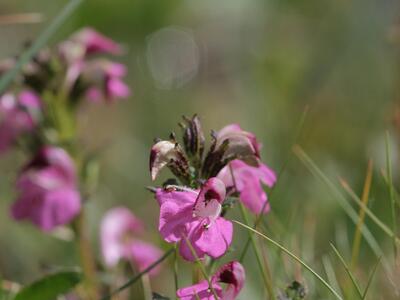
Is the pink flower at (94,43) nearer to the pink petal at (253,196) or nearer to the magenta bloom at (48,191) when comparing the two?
the magenta bloom at (48,191)

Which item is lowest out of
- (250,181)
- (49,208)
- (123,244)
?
(123,244)

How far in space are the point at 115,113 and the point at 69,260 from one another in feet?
5.35

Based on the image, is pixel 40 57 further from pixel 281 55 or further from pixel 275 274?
pixel 281 55

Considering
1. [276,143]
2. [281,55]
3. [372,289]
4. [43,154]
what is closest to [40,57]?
[43,154]

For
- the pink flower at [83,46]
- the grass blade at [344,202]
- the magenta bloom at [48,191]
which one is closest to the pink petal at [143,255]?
the magenta bloom at [48,191]

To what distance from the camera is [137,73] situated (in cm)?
439

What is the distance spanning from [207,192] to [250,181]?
0.20 meters

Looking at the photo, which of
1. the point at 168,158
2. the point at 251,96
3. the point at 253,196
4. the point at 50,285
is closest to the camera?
the point at 168,158

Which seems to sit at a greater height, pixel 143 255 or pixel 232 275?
pixel 232 275

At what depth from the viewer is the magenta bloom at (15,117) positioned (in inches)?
89.0

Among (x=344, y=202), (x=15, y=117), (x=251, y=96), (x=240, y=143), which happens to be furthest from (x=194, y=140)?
(x=251, y=96)

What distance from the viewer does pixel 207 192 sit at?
1.35 meters

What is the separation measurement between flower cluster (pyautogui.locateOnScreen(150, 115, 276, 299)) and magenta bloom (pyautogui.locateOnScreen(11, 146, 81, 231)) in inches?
29.4

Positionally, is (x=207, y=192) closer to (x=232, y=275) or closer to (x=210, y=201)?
(x=210, y=201)
